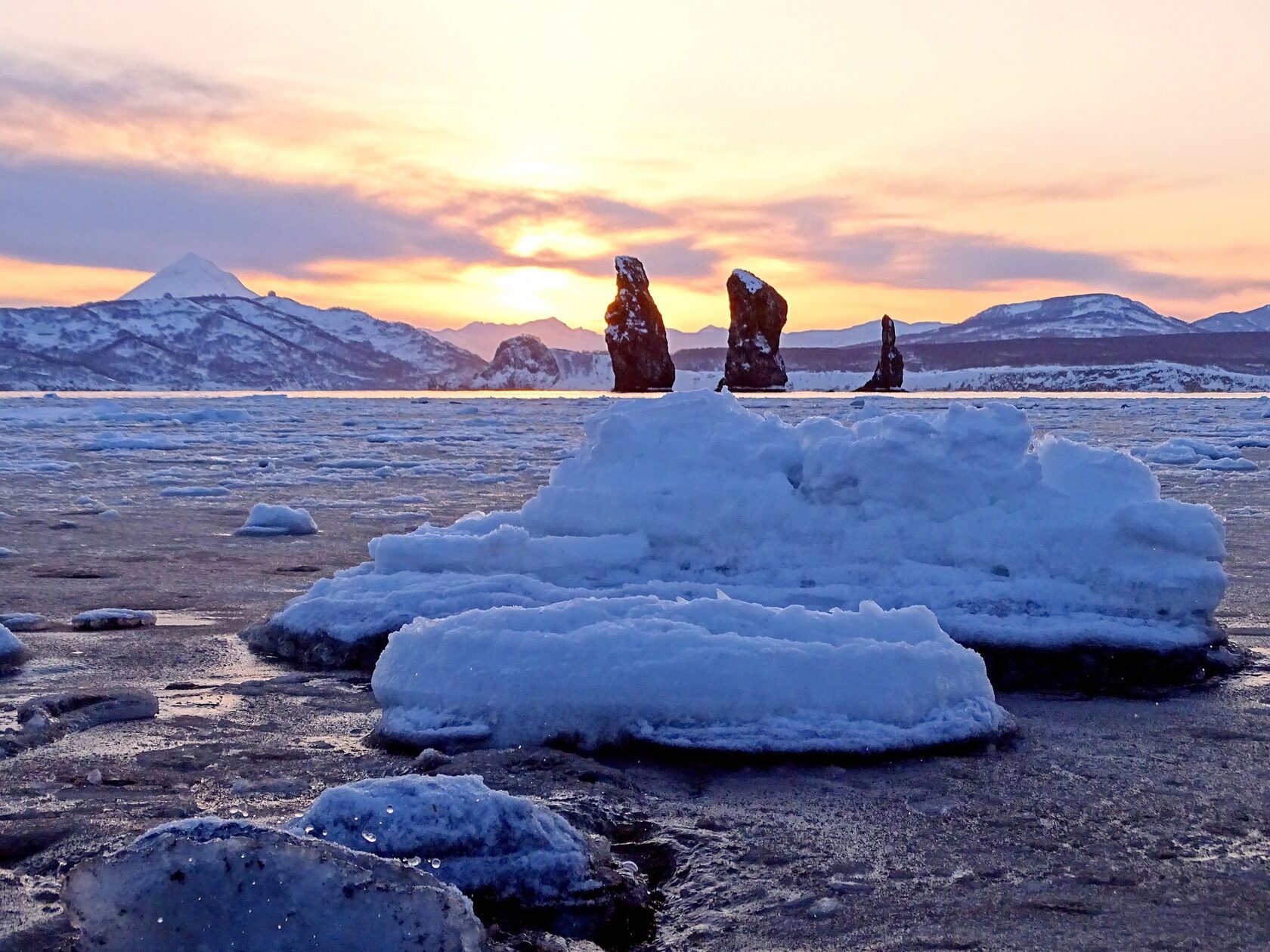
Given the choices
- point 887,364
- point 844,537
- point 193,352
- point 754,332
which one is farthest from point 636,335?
point 193,352

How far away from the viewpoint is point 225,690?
3201 millimetres

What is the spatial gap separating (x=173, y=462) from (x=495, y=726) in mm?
11633

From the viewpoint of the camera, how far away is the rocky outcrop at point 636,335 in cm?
6750

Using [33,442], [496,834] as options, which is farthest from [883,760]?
[33,442]

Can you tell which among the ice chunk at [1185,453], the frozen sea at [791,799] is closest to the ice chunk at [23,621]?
the frozen sea at [791,799]

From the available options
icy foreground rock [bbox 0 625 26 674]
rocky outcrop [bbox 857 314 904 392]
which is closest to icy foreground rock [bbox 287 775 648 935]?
icy foreground rock [bbox 0 625 26 674]

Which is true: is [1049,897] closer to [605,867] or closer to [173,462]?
[605,867]

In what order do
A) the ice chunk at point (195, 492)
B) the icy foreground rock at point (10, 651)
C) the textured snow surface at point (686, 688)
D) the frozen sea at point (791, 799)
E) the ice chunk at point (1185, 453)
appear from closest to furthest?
the frozen sea at point (791, 799), the textured snow surface at point (686, 688), the icy foreground rock at point (10, 651), the ice chunk at point (195, 492), the ice chunk at point (1185, 453)

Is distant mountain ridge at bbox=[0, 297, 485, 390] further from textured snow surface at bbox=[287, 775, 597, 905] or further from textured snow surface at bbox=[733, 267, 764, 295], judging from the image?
textured snow surface at bbox=[287, 775, 597, 905]

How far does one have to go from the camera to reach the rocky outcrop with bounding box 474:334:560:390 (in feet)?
407

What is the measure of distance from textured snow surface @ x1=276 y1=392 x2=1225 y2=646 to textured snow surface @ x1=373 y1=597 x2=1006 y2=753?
0.77m

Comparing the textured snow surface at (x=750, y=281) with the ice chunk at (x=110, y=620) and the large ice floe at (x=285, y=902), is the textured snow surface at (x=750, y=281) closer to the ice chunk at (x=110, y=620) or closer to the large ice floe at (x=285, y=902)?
the ice chunk at (x=110, y=620)

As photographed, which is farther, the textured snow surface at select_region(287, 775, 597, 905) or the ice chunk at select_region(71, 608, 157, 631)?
the ice chunk at select_region(71, 608, 157, 631)

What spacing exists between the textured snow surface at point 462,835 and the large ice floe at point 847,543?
1591mm
